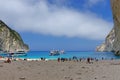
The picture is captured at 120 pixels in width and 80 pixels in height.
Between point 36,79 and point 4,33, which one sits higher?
point 4,33

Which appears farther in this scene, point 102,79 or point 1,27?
point 1,27

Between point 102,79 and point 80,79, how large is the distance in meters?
1.58

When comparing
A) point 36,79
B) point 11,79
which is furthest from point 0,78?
point 36,79

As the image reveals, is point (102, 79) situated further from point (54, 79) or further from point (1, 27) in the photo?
point (1, 27)

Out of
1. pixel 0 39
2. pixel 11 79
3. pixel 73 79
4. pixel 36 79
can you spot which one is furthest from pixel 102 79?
pixel 0 39

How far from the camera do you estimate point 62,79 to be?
2288 centimetres

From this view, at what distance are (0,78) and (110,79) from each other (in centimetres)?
793

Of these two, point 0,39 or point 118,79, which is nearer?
point 118,79

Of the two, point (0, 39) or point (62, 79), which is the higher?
point (0, 39)

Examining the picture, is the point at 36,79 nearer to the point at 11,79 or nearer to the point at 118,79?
the point at 11,79

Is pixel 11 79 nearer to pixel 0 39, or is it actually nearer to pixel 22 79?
pixel 22 79

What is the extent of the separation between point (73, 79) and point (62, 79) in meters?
0.79

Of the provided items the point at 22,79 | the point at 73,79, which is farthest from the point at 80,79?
the point at 22,79

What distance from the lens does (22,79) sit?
73.8 ft
